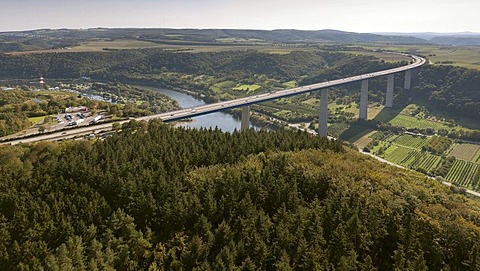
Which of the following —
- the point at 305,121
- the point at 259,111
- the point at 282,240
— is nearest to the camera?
the point at 282,240

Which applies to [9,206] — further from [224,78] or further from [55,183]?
[224,78]

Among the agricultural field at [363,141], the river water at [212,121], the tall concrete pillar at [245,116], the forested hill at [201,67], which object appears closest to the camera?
the tall concrete pillar at [245,116]

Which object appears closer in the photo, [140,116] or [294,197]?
[294,197]

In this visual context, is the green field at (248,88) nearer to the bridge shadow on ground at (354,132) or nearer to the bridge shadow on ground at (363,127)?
the bridge shadow on ground at (363,127)

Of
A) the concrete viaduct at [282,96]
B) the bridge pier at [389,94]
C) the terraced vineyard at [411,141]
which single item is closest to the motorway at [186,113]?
the concrete viaduct at [282,96]

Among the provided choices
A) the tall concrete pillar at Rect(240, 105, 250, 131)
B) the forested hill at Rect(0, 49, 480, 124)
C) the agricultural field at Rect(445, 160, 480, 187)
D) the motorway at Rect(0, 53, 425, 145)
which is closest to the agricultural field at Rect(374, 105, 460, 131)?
the motorway at Rect(0, 53, 425, 145)

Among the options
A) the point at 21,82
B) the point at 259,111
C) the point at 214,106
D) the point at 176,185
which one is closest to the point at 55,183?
the point at 176,185
